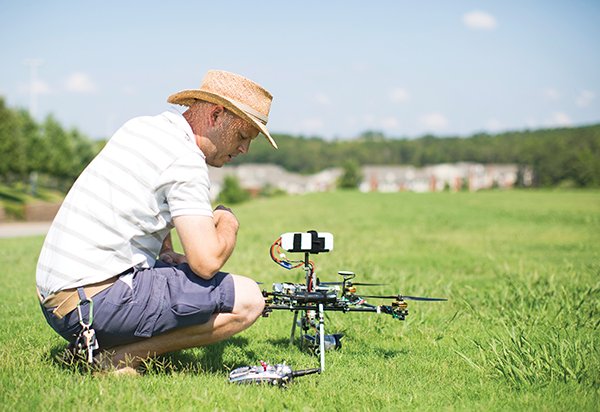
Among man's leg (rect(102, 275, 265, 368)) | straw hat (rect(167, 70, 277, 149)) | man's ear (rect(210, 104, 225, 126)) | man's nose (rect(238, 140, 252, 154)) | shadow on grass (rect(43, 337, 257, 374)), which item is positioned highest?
straw hat (rect(167, 70, 277, 149))

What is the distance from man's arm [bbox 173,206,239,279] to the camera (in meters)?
3.45

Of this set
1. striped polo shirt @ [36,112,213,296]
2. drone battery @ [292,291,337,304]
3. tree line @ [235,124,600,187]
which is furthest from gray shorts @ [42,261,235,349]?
tree line @ [235,124,600,187]

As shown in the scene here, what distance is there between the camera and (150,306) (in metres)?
3.61

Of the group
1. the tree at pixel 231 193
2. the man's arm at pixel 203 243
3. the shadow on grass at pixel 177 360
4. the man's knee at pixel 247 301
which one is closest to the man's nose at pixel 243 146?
the man's arm at pixel 203 243

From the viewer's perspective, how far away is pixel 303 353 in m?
4.54

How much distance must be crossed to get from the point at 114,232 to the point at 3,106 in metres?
Answer: 37.0

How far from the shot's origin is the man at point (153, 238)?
11.6 feet

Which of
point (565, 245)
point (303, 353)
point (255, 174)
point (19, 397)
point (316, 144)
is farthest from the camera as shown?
point (316, 144)

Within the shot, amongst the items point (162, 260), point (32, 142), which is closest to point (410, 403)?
point (162, 260)

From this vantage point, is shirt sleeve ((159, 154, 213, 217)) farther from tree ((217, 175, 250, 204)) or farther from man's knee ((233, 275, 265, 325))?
tree ((217, 175, 250, 204))

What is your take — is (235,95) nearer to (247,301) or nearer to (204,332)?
(247,301)

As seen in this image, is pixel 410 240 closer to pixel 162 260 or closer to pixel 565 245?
pixel 565 245

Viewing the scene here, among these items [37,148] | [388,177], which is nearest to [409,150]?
[388,177]

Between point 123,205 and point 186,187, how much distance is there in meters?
0.38
